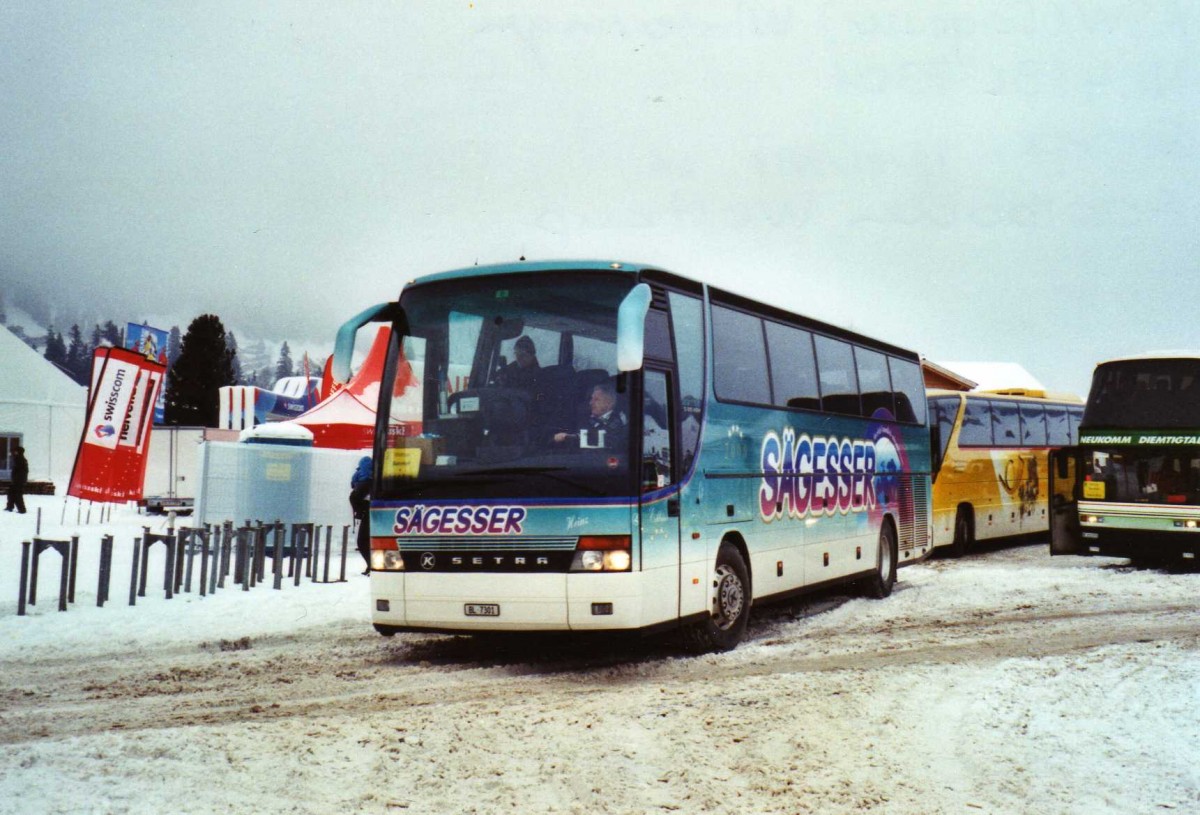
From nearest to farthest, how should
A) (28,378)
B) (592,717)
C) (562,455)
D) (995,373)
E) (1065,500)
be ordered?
1. (592,717)
2. (562,455)
3. (1065,500)
4. (28,378)
5. (995,373)

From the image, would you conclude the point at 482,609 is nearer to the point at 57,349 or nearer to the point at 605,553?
the point at 605,553

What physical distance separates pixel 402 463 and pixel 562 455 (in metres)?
1.42

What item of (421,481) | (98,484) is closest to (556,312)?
(421,481)

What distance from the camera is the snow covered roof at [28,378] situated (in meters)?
45.0

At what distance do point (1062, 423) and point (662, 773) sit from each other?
24.2 metres

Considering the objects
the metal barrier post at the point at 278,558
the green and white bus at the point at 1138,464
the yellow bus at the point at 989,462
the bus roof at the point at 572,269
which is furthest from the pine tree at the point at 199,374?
the bus roof at the point at 572,269

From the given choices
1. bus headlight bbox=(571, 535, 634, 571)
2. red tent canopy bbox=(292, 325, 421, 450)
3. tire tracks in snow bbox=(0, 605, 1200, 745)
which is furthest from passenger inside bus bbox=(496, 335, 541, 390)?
red tent canopy bbox=(292, 325, 421, 450)

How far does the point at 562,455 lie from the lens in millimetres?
8969

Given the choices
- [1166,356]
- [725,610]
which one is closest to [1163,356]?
[1166,356]

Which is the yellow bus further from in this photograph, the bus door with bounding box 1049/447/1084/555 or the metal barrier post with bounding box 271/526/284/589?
the metal barrier post with bounding box 271/526/284/589

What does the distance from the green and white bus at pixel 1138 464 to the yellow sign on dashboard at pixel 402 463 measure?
1310 cm

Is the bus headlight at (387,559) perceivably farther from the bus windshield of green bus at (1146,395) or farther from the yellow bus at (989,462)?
the bus windshield of green bus at (1146,395)

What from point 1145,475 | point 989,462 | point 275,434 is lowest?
point 1145,475

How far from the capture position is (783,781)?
5.98m
